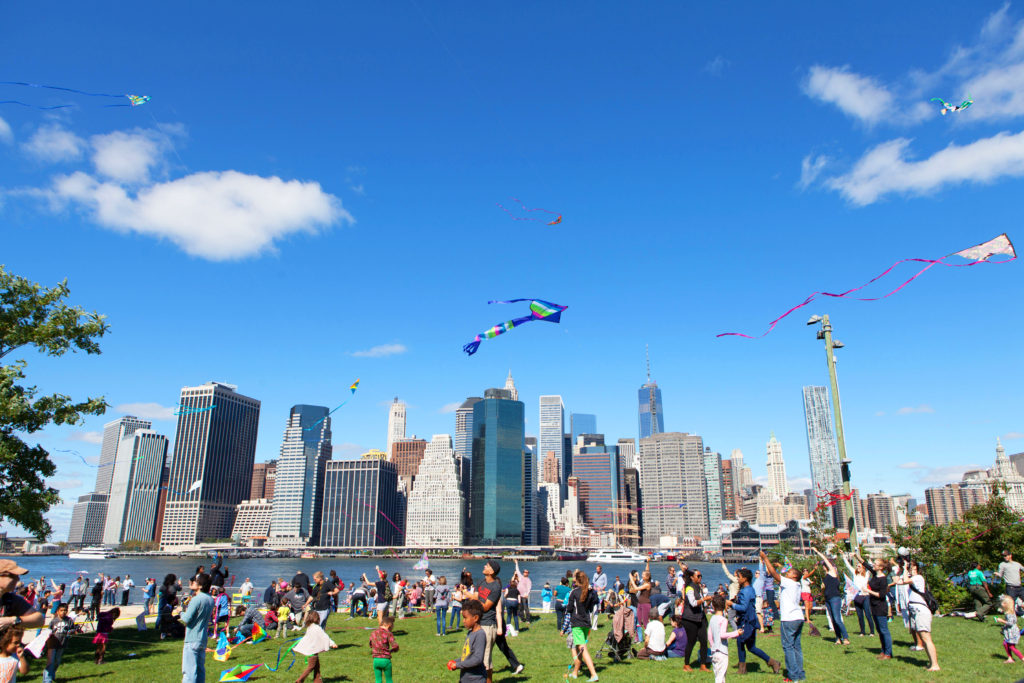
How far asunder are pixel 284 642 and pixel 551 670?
7605 mm

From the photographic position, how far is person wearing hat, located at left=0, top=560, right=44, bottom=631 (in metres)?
6.54

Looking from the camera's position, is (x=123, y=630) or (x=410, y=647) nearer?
(x=410, y=647)

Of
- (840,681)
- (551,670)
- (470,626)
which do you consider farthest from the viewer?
(551,670)

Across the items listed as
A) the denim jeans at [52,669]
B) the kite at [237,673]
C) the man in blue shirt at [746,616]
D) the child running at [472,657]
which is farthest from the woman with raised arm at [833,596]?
the denim jeans at [52,669]

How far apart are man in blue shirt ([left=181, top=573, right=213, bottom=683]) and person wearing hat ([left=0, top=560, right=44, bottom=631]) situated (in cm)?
188

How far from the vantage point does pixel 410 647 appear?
15.4 m

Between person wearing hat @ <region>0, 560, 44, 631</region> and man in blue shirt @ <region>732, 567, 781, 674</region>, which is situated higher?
person wearing hat @ <region>0, 560, 44, 631</region>

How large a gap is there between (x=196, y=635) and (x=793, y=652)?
30.9 ft

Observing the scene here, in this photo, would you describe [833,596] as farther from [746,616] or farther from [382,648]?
[382,648]

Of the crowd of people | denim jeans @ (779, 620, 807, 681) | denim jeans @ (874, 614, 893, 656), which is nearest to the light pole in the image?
the crowd of people

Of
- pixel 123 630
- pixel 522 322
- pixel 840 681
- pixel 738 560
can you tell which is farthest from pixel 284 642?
pixel 738 560

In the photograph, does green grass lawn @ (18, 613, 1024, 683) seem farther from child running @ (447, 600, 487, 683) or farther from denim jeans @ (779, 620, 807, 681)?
child running @ (447, 600, 487, 683)

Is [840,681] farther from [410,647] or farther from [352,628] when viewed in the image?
[352,628]

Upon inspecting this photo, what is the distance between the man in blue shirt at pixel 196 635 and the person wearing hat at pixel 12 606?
1880 mm
